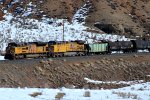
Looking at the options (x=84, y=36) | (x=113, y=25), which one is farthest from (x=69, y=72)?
(x=113, y=25)

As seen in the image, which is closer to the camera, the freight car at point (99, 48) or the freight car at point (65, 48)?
the freight car at point (65, 48)

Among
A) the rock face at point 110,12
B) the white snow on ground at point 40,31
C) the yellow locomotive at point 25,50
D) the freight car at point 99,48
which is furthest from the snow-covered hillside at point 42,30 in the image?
the yellow locomotive at point 25,50

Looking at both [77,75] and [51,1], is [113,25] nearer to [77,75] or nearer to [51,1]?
[51,1]

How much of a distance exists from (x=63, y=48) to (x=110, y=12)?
136 ft

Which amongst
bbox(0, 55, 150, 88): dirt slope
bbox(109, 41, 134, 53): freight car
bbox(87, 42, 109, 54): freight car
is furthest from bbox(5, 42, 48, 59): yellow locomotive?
bbox(109, 41, 134, 53): freight car

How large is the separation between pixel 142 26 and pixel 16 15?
2633 cm

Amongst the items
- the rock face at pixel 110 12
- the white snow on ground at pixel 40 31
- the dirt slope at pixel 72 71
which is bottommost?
the dirt slope at pixel 72 71

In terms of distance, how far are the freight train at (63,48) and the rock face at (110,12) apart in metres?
23.5

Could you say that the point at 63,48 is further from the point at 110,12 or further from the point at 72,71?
the point at 110,12

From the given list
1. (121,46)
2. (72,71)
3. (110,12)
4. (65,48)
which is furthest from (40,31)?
(72,71)

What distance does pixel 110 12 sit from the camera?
287 ft

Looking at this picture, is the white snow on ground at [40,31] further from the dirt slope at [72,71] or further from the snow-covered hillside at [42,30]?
the dirt slope at [72,71]

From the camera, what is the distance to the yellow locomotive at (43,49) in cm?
4250

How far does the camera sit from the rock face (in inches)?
3265
